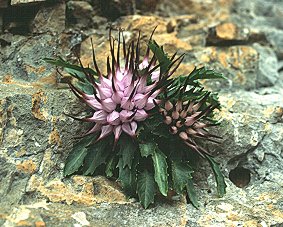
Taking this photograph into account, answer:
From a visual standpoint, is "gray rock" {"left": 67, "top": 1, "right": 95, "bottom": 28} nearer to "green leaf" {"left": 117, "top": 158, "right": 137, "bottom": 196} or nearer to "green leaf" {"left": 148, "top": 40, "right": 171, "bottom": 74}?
"green leaf" {"left": 148, "top": 40, "right": 171, "bottom": 74}

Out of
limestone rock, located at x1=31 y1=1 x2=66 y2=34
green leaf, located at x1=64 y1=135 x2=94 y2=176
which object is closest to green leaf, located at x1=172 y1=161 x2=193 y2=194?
green leaf, located at x1=64 y1=135 x2=94 y2=176

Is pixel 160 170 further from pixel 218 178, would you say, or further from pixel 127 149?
pixel 218 178

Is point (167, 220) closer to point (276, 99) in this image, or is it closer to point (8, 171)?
point (8, 171)

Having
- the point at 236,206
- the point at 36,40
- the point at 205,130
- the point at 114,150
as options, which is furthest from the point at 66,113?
the point at 236,206

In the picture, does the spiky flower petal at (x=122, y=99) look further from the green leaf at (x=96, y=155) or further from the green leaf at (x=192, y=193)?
the green leaf at (x=192, y=193)

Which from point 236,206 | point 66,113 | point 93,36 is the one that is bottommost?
point 236,206

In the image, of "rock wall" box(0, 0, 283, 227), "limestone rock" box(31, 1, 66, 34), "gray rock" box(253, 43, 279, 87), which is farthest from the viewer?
"gray rock" box(253, 43, 279, 87)

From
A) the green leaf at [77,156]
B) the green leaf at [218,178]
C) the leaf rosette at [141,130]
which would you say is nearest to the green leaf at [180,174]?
the leaf rosette at [141,130]
